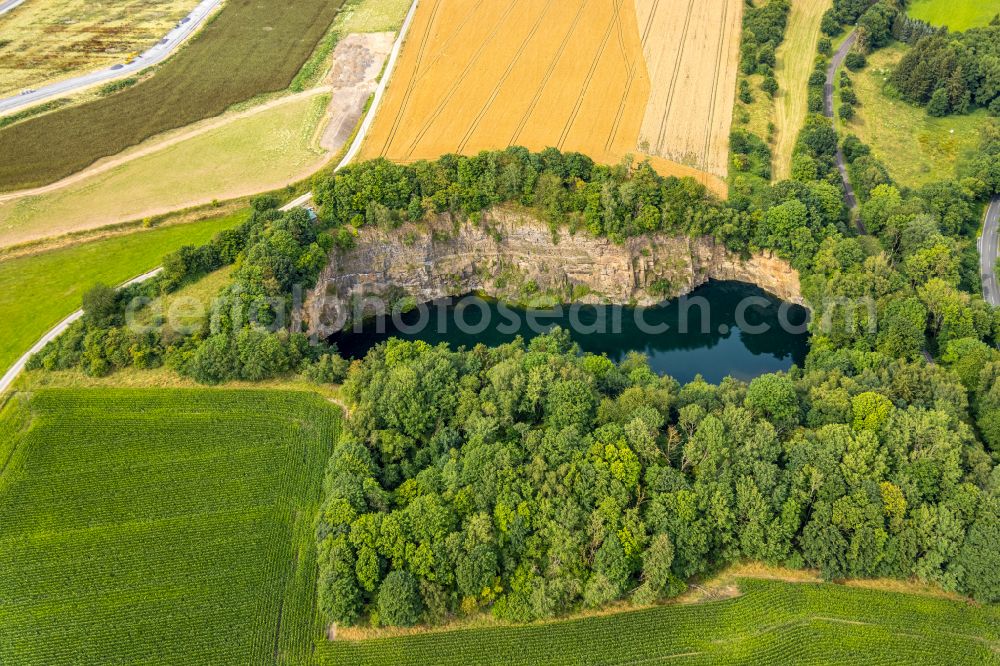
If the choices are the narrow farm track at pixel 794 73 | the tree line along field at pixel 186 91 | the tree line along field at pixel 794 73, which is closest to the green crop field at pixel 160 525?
the tree line along field at pixel 186 91

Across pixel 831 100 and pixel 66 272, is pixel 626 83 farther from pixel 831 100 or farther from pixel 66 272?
pixel 66 272

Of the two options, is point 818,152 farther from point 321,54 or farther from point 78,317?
point 78,317

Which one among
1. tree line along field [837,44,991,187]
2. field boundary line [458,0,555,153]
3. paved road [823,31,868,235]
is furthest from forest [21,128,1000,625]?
tree line along field [837,44,991,187]

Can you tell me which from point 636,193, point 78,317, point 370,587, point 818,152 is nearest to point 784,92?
point 818,152

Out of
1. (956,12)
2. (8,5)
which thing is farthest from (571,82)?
(8,5)

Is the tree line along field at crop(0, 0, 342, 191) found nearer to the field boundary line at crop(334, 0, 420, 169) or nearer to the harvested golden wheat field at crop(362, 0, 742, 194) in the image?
the field boundary line at crop(334, 0, 420, 169)

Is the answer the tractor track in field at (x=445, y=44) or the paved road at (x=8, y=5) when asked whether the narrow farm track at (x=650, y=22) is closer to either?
the tractor track in field at (x=445, y=44)
